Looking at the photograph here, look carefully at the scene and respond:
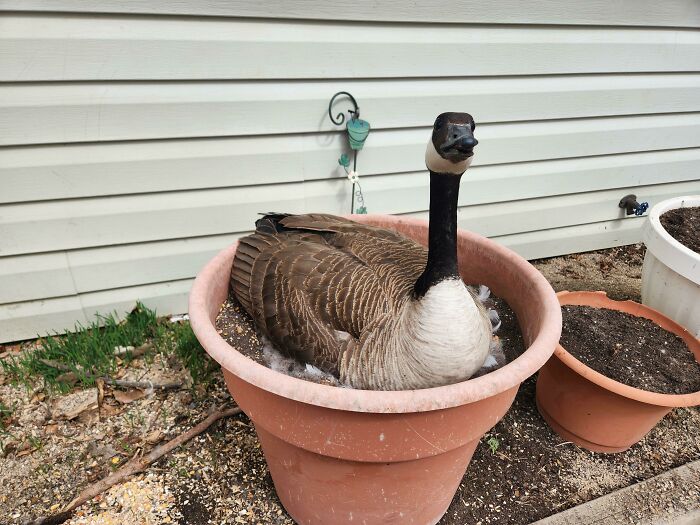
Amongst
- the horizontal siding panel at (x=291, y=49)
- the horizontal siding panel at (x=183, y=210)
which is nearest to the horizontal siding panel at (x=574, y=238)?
the horizontal siding panel at (x=183, y=210)

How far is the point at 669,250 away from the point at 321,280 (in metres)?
1.92

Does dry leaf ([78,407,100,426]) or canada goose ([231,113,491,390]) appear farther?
dry leaf ([78,407,100,426])

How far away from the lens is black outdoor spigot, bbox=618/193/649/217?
12.5 feet

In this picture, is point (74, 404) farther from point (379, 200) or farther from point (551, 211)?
point (551, 211)

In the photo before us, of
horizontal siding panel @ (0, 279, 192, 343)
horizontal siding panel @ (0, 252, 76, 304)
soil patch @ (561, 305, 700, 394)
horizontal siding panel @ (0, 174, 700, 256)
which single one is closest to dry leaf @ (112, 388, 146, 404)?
horizontal siding panel @ (0, 279, 192, 343)

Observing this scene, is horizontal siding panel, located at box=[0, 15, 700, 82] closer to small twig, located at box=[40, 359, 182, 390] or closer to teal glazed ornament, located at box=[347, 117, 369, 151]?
teal glazed ornament, located at box=[347, 117, 369, 151]

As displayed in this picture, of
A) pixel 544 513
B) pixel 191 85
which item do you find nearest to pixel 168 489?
pixel 544 513

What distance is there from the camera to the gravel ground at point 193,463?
2000 mm

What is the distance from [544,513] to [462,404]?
1066 mm

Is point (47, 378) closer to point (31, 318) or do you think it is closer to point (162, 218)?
point (31, 318)

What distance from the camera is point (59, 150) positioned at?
239 cm

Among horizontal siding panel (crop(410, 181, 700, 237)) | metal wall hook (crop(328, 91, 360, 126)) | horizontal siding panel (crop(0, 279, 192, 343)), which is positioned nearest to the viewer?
metal wall hook (crop(328, 91, 360, 126))

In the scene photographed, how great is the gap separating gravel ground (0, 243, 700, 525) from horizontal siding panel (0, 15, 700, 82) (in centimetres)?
158

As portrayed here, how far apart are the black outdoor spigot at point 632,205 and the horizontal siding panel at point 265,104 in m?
0.77
